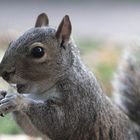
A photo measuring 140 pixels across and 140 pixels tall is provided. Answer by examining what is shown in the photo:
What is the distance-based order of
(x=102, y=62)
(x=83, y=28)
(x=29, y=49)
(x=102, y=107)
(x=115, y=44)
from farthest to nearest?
(x=83, y=28), (x=115, y=44), (x=102, y=62), (x=102, y=107), (x=29, y=49)

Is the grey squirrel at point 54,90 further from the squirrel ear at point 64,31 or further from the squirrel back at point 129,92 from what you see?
the squirrel back at point 129,92

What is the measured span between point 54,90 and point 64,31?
0.26m

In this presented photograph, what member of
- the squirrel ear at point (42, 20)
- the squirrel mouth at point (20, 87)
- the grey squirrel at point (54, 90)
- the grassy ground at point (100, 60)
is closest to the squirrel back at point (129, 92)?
the grey squirrel at point (54, 90)

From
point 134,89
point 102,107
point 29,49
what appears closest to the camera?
point 29,49

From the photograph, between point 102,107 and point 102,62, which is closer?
point 102,107

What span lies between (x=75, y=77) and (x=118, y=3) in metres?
8.28

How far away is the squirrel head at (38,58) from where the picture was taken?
2.77 metres

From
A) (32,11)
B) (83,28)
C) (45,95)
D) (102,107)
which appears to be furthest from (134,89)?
(32,11)

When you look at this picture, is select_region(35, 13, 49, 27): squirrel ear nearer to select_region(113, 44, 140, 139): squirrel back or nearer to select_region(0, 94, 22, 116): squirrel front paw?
select_region(0, 94, 22, 116): squirrel front paw

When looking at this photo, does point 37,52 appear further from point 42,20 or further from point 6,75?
point 42,20

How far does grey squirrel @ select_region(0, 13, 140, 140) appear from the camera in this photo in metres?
2.79

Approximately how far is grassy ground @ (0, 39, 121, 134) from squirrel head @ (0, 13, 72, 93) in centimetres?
157

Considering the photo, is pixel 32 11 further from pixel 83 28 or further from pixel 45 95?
pixel 45 95

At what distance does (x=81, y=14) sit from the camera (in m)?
10.1
